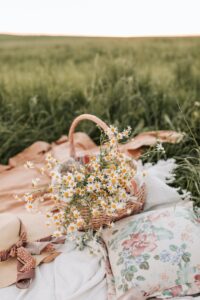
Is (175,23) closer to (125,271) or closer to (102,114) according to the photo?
(102,114)

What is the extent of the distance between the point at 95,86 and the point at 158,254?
2.05 meters

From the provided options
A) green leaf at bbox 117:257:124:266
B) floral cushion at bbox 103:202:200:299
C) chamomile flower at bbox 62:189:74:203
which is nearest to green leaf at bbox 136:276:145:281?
floral cushion at bbox 103:202:200:299

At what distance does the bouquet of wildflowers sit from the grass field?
104cm

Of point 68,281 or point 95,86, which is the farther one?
point 95,86

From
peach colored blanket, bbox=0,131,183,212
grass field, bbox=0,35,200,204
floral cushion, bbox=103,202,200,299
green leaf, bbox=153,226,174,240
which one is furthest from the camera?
grass field, bbox=0,35,200,204

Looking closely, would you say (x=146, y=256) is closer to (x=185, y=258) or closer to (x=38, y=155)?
(x=185, y=258)

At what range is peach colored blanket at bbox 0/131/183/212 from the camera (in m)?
2.64

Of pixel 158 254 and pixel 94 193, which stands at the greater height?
pixel 94 193

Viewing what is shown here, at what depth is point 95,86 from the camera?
141 inches

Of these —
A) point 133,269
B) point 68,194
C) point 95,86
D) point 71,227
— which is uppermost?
point 95,86

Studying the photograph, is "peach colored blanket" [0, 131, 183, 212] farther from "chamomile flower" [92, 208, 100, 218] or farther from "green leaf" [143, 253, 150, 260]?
"green leaf" [143, 253, 150, 260]

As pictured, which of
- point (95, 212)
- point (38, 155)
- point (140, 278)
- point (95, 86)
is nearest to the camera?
point (140, 278)

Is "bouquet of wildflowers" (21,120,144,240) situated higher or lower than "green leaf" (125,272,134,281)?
higher

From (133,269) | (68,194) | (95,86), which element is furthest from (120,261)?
(95,86)
